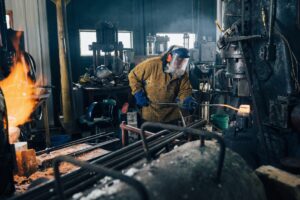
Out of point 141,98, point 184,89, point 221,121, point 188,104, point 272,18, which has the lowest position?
point 221,121

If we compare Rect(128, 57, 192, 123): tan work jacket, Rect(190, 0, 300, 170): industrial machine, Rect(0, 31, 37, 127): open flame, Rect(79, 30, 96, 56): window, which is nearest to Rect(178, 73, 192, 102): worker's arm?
Rect(128, 57, 192, 123): tan work jacket

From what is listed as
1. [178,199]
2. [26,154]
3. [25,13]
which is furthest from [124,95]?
[178,199]

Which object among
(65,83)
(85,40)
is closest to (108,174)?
(65,83)

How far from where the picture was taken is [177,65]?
4.86m

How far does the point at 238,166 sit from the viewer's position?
190cm

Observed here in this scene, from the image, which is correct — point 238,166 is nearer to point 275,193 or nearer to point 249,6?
point 275,193

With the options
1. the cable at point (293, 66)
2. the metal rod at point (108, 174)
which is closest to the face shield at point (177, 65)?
the cable at point (293, 66)

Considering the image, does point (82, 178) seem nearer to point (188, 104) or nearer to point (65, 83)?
point (188, 104)

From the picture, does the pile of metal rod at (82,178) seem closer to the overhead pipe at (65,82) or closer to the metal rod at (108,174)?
the metal rod at (108,174)

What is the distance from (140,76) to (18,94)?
2523 mm

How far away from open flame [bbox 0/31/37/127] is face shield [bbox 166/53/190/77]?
2.84 m

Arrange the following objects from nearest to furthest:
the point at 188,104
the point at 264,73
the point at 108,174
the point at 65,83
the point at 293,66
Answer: the point at 108,174 < the point at 293,66 < the point at 264,73 < the point at 188,104 < the point at 65,83

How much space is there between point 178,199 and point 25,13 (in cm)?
813

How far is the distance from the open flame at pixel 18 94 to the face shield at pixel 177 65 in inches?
112
